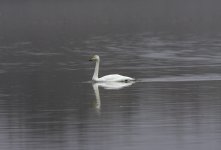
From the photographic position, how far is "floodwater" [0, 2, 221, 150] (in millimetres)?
19344

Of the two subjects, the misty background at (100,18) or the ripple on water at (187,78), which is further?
the misty background at (100,18)

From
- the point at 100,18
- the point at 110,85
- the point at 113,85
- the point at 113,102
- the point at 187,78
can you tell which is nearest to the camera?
the point at 113,102

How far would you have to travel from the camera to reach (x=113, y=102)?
84.0 feet

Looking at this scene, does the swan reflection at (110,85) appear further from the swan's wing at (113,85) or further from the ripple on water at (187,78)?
the ripple on water at (187,78)

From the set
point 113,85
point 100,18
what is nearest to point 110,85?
point 113,85

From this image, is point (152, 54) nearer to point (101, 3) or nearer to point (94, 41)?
point (94, 41)

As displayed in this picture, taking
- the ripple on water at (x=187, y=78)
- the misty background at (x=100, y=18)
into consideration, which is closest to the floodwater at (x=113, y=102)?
the ripple on water at (x=187, y=78)

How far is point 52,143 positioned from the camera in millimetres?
19109

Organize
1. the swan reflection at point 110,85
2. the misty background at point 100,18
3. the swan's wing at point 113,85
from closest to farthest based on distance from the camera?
1. the swan reflection at point 110,85
2. the swan's wing at point 113,85
3. the misty background at point 100,18

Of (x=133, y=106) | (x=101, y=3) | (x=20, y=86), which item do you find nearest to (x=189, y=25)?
(x=20, y=86)

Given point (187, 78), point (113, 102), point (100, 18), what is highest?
point (113, 102)

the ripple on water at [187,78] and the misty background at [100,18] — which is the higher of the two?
the ripple on water at [187,78]

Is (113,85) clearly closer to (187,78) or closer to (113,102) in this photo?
(187,78)

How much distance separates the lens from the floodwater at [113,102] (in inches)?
762
